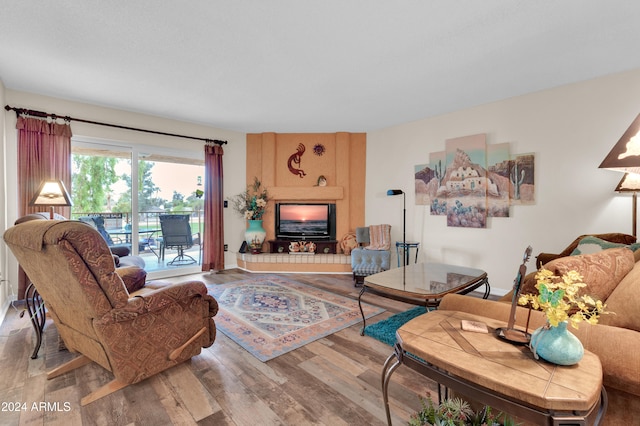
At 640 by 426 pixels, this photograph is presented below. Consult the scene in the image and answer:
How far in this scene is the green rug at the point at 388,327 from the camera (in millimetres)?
2575

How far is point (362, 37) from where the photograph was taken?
2438mm

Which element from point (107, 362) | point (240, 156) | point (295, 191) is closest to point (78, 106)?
point (240, 156)

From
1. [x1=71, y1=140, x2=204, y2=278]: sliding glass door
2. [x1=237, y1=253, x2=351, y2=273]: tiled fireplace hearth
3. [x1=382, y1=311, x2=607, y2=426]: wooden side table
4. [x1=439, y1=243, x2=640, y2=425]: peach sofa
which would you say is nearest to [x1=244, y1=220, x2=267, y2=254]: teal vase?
[x1=237, y1=253, x2=351, y2=273]: tiled fireplace hearth

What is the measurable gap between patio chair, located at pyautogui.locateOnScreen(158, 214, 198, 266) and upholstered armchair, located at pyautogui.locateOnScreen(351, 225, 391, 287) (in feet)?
9.19

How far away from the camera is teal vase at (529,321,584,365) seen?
1.00 metres

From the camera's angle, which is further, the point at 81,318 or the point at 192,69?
the point at 192,69

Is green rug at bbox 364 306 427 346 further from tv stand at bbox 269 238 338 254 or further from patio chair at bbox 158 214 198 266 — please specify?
patio chair at bbox 158 214 198 266

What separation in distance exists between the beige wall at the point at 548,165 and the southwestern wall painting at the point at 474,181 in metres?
A: 0.10

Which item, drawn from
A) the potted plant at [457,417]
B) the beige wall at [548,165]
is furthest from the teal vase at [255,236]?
the potted plant at [457,417]

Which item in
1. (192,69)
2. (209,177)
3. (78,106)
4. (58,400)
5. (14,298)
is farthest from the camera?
(209,177)

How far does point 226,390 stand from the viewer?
75.6 inches

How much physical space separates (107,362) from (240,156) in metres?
4.26

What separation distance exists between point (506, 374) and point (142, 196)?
5.10 meters

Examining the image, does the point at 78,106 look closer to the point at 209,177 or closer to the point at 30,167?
the point at 30,167
